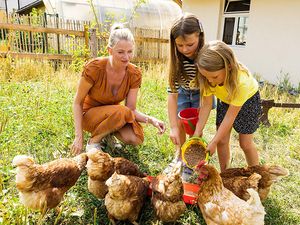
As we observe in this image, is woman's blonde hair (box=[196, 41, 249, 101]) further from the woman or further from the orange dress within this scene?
the orange dress

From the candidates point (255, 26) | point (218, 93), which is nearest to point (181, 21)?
point (218, 93)

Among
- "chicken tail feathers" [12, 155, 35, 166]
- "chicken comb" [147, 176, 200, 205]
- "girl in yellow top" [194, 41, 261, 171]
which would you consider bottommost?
Answer: "chicken comb" [147, 176, 200, 205]

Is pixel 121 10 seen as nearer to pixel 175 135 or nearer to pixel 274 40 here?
pixel 274 40

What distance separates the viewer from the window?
9031 mm

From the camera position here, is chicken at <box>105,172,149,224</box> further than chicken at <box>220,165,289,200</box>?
No

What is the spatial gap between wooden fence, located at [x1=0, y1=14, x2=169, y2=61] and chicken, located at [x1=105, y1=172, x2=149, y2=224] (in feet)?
14.6

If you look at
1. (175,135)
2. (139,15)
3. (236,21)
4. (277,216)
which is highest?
(139,15)

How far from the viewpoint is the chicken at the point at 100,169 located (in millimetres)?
2400

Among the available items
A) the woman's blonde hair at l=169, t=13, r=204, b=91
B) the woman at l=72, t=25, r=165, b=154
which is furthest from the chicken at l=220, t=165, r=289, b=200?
the woman's blonde hair at l=169, t=13, r=204, b=91

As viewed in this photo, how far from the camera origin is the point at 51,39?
31.9ft

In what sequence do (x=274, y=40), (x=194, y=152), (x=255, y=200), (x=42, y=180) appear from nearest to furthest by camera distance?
(x=255, y=200) → (x=42, y=180) → (x=194, y=152) → (x=274, y=40)

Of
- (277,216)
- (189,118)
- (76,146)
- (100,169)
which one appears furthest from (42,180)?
(277,216)

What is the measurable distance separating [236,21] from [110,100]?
299 inches

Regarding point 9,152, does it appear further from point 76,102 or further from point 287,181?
point 287,181
